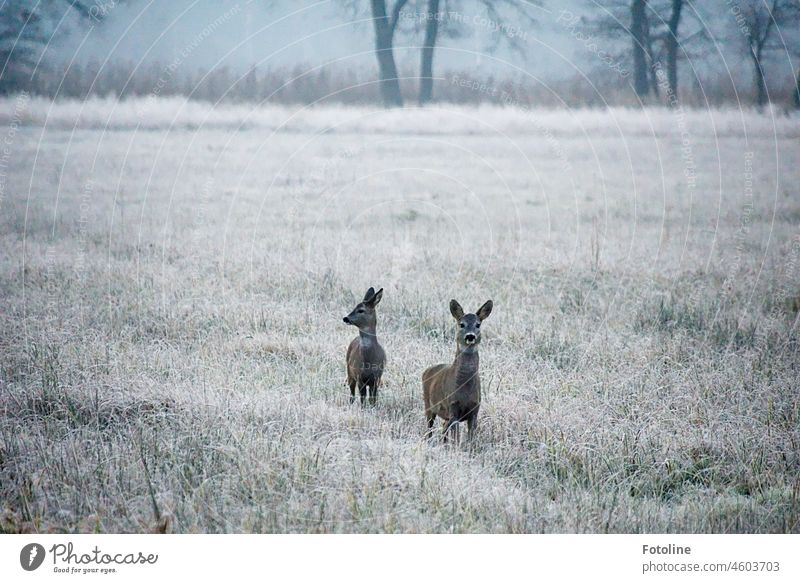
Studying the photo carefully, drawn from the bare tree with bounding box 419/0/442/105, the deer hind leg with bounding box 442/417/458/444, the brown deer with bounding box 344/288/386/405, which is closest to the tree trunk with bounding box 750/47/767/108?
the bare tree with bounding box 419/0/442/105

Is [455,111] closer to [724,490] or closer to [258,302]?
[258,302]

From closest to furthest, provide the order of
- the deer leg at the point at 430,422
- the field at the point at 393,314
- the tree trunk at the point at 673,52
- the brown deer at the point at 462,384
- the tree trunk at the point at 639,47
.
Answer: the field at the point at 393,314 → the brown deer at the point at 462,384 → the deer leg at the point at 430,422 → the tree trunk at the point at 673,52 → the tree trunk at the point at 639,47

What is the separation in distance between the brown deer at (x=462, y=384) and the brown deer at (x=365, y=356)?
2.24 ft

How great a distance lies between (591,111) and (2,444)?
12.6 metres

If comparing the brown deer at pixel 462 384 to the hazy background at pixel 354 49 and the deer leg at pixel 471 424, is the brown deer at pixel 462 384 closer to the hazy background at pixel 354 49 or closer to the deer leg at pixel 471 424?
the deer leg at pixel 471 424

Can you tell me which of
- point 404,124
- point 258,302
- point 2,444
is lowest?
point 2,444

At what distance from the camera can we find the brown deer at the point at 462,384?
611 centimetres

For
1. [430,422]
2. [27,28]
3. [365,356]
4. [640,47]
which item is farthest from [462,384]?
[640,47]

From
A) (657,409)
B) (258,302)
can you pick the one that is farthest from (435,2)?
(657,409)

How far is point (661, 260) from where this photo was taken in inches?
452

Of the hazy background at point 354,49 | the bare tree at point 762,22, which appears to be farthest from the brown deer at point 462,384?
the bare tree at point 762,22

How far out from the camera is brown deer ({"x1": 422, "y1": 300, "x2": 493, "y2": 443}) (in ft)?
20.0

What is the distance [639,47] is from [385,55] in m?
4.18

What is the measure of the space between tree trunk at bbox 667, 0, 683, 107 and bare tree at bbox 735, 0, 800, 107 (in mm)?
1026
